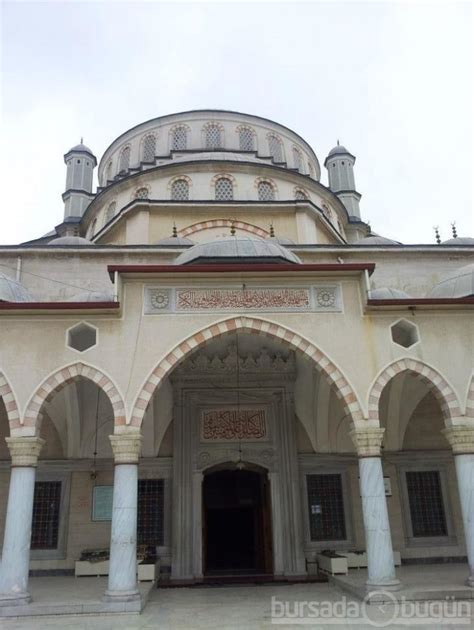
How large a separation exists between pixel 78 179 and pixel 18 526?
16181 mm

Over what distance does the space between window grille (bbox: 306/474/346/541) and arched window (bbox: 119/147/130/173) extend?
12351 mm

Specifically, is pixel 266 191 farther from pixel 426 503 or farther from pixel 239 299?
pixel 426 503

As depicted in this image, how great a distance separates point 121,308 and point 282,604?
4.73 metres

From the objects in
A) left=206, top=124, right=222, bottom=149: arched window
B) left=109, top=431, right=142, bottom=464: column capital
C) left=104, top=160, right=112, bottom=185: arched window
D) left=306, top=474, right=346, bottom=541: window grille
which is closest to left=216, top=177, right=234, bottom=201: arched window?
left=206, top=124, right=222, bottom=149: arched window

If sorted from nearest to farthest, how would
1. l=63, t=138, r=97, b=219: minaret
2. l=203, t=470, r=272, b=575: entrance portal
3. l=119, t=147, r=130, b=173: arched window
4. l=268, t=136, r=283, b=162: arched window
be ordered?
l=203, t=470, r=272, b=575: entrance portal
l=119, t=147, r=130, b=173: arched window
l=268, t=136, r=283, b=162: arched window
l=63, t=138, r=97, b=219: minaret

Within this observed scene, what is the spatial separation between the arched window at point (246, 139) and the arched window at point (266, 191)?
304 centimetres

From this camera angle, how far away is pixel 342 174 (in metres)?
21.7

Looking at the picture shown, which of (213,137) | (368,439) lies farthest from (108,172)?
(368,439)

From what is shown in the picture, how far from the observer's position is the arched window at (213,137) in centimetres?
1780

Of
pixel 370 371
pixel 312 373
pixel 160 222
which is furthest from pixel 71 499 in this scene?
pixel 160 222

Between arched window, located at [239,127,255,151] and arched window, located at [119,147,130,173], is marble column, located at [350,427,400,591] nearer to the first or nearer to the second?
arched window, located at [239,127,255,151]

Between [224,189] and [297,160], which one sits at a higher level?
[297,160]

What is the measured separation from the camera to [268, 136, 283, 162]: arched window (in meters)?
18.2

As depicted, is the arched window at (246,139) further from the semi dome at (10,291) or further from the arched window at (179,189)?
the semi dome at (10,291)
